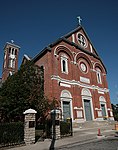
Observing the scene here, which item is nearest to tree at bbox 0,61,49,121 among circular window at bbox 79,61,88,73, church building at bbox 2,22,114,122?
church building at bbox 2,22,114,122

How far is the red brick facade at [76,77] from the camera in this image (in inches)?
754

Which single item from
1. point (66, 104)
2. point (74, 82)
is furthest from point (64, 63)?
point (66, 104)

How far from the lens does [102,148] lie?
318 inches

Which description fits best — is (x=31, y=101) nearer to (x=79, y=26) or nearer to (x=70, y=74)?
(x=70, y=74)

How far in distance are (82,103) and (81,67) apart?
623 centimetres

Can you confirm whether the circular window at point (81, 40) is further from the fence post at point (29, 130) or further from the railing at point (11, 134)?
the railing at point (11, 134)

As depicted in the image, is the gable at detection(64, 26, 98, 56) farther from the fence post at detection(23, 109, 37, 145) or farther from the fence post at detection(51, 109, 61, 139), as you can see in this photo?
the fence post at detection(23, 109, 37, 145)

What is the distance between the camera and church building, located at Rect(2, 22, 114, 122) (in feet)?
62.7

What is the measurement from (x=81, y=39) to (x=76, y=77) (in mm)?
8324

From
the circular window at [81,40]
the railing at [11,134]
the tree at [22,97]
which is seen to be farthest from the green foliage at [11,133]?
the circular window at [81,40]

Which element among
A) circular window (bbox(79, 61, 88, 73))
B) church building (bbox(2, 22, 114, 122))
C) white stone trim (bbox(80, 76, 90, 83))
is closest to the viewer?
church building (bbox(2, 22, 114, 122))

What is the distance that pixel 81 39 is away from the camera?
2633 cm

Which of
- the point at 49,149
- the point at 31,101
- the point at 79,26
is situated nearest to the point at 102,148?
the point at 49,149

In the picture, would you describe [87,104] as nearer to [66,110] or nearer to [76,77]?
[76,77]
